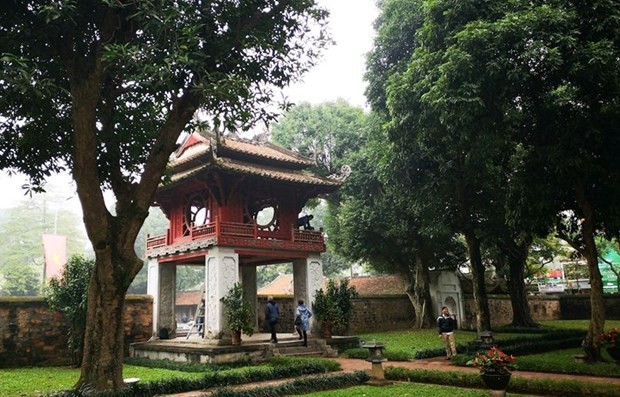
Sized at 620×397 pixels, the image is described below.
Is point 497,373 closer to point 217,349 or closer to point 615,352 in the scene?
point 615,352

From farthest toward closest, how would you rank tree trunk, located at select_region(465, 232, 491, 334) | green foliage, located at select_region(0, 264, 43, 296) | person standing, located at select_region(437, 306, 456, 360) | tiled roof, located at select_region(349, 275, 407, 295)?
green foliage, located at select_region(0, 264, 43, 296) < tiled roof, located at select_region(349, 275, 407, 295) < tree trunk, located at select_region(465, 232, 491, 334) < person standing, located at select_region(437, 306, 456, 360)

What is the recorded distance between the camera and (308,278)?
60.9 feet

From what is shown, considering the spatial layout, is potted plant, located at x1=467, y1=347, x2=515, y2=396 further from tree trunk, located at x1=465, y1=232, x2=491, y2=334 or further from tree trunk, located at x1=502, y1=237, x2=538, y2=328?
tree trunk, located at x1=502, y1=237, x2=538, y2=328

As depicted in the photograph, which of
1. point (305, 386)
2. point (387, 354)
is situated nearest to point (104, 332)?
point (305, 386)

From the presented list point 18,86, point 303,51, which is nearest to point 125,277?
point 18,86

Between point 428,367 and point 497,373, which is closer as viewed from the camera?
point 497,373

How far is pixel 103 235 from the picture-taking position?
9383mm

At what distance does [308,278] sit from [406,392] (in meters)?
9.13

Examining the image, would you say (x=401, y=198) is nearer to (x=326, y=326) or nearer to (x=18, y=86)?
(x=326, y=326)

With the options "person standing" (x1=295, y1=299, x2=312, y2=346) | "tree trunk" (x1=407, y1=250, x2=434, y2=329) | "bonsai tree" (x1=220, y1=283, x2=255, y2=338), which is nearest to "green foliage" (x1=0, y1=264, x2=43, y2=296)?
"tree trunk" (x1=407, y1=250, x2=434, y2=329)

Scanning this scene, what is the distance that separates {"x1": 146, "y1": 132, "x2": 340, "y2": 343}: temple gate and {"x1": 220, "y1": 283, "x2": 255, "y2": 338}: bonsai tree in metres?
Answer: 0.49

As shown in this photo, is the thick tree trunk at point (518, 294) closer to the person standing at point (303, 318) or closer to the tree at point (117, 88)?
the person standing at point (303, 318)

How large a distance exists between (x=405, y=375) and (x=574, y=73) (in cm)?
817

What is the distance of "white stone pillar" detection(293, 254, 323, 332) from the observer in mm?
18500
